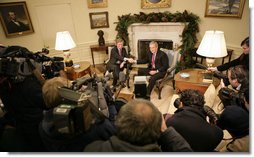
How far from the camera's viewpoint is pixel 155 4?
432 centimetres

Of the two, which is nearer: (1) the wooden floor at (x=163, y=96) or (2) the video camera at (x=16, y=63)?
(2) the video camera at (x=16, y=63)

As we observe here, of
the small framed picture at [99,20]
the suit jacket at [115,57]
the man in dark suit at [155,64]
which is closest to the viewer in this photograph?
the man in dark suit at [155,64]

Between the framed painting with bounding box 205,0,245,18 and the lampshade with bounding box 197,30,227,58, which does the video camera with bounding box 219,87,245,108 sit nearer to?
the lampshade with bounding box 197,30,227,58

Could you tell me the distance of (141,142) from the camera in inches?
38.0

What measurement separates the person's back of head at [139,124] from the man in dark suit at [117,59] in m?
2.66

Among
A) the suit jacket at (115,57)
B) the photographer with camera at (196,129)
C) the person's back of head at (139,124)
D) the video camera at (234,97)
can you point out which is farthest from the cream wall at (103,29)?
the person's back of head at (139,124)

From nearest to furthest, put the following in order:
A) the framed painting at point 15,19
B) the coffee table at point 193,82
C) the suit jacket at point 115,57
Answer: the coffee table at point 193,82 → the framed painting at point 15,19 → the suit jacket at point 115,57

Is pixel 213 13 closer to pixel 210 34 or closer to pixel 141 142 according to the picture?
pixel 210 34

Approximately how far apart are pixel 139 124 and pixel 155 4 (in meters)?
3.92

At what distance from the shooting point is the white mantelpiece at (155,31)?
13.7 ft

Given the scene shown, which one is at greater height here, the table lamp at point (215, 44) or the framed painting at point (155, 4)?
the framed painting at point (155, 4)

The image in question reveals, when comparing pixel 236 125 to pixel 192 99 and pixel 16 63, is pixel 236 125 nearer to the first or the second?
pixel 192 99

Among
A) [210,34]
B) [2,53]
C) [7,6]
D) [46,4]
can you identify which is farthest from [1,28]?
[210,34]

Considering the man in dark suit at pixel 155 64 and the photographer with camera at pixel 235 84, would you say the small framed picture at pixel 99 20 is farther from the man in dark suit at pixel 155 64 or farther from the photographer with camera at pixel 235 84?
the photographer with camera at pixel 235 84
